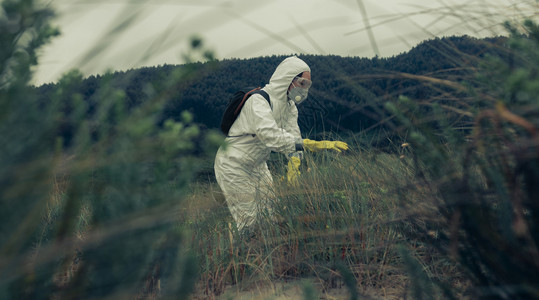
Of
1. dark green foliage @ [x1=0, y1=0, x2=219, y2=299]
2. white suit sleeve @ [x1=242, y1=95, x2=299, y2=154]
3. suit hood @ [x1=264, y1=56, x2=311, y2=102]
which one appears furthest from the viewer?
suit hood @ [x1=264, y1=56, x2=311, y2=102]

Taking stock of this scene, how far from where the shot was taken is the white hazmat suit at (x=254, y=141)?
362cm

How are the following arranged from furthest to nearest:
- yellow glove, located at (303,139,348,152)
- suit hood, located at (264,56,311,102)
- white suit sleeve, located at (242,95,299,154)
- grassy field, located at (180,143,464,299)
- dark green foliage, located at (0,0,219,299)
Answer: suit hood, located at (264,56,311,102)
yellow glove, located at (303,139,348,152)
white suit sleeve, located at (242,95,299,154)
grassy field, located at (180,143,464,299)
dark green foliage, located at (0,0,219,299)

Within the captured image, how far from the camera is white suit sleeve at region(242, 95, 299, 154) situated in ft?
11.7

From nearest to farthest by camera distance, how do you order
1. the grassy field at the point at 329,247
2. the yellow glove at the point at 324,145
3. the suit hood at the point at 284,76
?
1. the grassy field at the point at 329,247
2. the yellow glove at the point at 324,145
3. the suit hood at the point at 284,76

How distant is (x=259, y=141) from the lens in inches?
159

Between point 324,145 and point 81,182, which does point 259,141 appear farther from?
point 81,182

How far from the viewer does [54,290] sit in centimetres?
75

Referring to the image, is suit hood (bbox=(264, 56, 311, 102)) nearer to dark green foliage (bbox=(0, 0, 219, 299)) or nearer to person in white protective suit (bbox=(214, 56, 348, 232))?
person in white protective suit (bbox=(214, 56, 348, 232))

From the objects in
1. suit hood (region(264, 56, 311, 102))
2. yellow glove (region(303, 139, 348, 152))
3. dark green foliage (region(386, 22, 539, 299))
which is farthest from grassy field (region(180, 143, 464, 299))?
suit hood (region(264, 56, 311, 102))

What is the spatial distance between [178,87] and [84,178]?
0.25 m

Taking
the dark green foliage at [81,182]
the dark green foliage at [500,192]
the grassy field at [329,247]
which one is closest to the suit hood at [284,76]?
the grassy field at [329,247]

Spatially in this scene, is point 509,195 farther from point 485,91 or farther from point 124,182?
point 124,182

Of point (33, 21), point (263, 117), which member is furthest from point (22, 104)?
point (263, 117)

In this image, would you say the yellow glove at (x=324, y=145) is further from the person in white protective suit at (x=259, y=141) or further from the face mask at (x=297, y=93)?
the face mask at (x=297, y=93)
